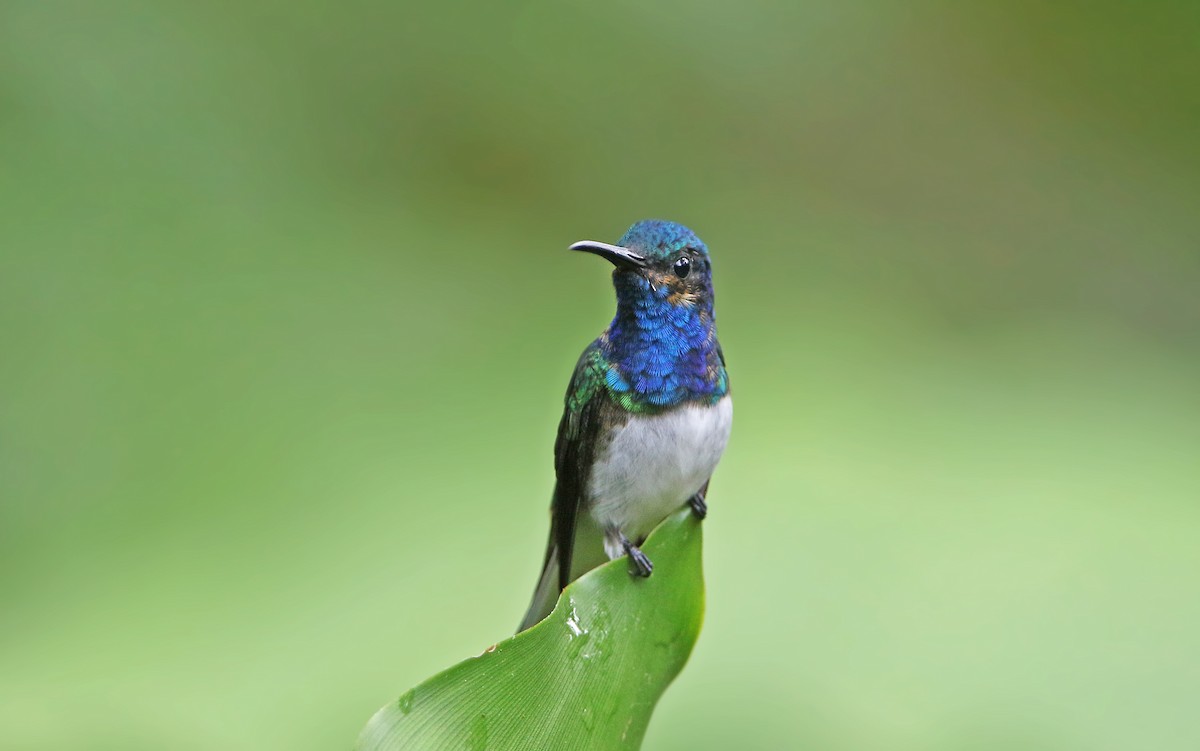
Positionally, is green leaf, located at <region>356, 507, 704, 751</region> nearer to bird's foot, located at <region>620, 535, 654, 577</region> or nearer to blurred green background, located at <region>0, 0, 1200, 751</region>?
bird's foot, located at <region>620, 535, 654, 577</region>

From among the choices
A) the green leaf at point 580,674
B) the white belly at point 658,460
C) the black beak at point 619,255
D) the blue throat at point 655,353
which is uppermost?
the black beak at point 619,255

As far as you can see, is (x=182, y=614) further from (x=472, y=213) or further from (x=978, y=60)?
(x=978, y=60)

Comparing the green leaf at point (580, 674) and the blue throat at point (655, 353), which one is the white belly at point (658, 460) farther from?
the green leaf at point (580, 674)

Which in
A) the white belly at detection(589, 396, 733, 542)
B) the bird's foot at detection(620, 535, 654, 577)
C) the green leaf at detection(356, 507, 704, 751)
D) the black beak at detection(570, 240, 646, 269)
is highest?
the black beak at detection(570, 240, 646, 269)

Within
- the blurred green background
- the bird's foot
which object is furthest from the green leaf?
the blurred green background

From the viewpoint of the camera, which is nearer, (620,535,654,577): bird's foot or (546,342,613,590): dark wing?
(620,535,654,577): bird's foot

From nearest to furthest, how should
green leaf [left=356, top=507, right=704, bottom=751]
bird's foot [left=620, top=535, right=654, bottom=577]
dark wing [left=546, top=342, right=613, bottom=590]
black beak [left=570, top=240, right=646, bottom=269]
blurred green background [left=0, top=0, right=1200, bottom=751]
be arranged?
green leaf [left=356, top=507, right=704, bottom=751]
bird's foot [left=620, top=535, right=654, bottom=577]
black beak [left=570, top=240, right=646, bottom=269]
dark wing [left=546, top=342, right=613, bottom=590]
blurred green background [left=0, top=0, right=1200, bottom=751]

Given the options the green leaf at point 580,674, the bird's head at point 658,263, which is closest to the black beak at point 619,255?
the bird's head at point 658,263
